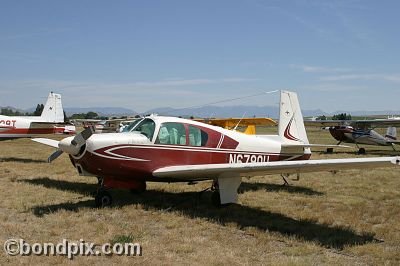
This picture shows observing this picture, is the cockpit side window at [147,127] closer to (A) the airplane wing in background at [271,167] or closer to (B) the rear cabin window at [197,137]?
(A) the airplane wing in background at [271,167]

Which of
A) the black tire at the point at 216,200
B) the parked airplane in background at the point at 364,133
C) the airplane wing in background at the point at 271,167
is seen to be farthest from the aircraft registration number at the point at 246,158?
the parked airplane in background at the point at 364,133

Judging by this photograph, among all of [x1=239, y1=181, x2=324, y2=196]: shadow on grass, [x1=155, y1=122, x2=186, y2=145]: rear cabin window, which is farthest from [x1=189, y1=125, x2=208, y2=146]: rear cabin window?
[x1=239, y1=181, x2=324, y2=196]: shadow on grass

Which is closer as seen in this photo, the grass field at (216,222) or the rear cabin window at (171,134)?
the grass field at (216,222)

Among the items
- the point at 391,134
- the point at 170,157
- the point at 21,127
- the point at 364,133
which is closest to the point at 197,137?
the point at 170,157

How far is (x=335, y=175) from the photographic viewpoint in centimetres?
1318

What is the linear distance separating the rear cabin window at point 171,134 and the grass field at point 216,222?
131 cm

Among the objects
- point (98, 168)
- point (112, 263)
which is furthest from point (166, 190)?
point (112, 263)

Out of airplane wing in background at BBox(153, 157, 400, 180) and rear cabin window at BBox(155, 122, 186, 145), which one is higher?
rear cabin window at BBox(155, 122, 186, 145)

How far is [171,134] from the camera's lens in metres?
8.12

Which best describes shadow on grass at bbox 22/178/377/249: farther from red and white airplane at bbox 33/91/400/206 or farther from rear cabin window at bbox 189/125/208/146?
rear cabin window at bbox 189/125/208/146

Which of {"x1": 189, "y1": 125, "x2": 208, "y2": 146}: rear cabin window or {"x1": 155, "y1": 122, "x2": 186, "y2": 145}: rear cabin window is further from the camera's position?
{"x1": 189, "y1": 125, "x2": 208, "y2": 146}: rear cabin window

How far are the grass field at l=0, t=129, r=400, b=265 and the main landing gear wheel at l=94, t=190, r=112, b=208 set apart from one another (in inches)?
9.7

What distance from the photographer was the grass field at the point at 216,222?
5129 millimetres

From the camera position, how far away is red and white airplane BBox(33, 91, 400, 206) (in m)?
7.08
